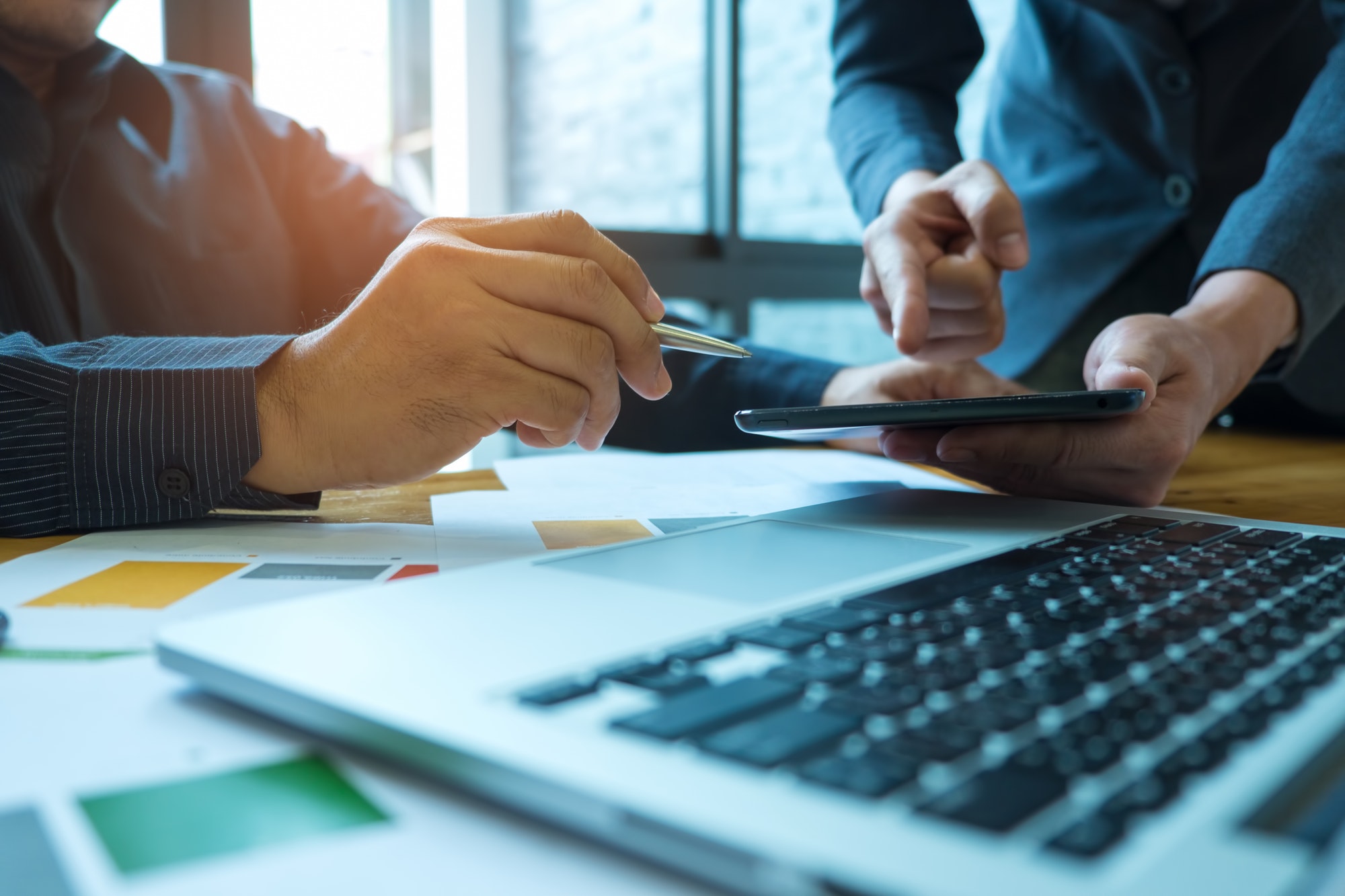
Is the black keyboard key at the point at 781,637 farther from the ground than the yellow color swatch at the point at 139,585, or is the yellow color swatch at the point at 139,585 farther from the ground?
the black keyboard key at the point at 781,637

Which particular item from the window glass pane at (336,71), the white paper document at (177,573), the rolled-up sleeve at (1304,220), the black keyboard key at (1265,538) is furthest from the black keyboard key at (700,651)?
the window glass pane at (336,71)

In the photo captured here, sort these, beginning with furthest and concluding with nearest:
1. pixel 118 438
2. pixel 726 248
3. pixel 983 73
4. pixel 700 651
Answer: pixel 983 73 < pixel 726 248 < pixel 118 438 < pixel 700 651

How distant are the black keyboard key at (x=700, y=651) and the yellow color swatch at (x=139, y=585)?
27 centimetres

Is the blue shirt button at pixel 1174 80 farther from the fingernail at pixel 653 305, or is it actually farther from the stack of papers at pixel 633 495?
the fingernail at pixel 653 305

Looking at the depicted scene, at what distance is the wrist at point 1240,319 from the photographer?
0.80 metres

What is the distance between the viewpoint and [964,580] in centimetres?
40

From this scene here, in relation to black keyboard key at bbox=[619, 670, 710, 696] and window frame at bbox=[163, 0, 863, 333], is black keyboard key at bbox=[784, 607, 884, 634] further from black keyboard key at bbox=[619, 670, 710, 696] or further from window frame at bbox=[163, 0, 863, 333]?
window frame at bbox=[163, 0, 863, 333]

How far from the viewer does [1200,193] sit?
47.6 inches

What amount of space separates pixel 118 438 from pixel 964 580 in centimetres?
52

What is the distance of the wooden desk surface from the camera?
0.70 m

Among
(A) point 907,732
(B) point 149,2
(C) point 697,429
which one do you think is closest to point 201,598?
(A) point 907,732

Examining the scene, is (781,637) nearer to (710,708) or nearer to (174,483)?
(710,708)

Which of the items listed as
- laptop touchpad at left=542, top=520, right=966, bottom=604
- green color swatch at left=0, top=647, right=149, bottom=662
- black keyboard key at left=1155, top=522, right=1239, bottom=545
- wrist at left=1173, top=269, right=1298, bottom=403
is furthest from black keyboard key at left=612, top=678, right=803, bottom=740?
wrist at left=1173, top=269, right=1298, bottom=403

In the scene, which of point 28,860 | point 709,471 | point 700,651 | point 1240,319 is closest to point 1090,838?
point 700,651
